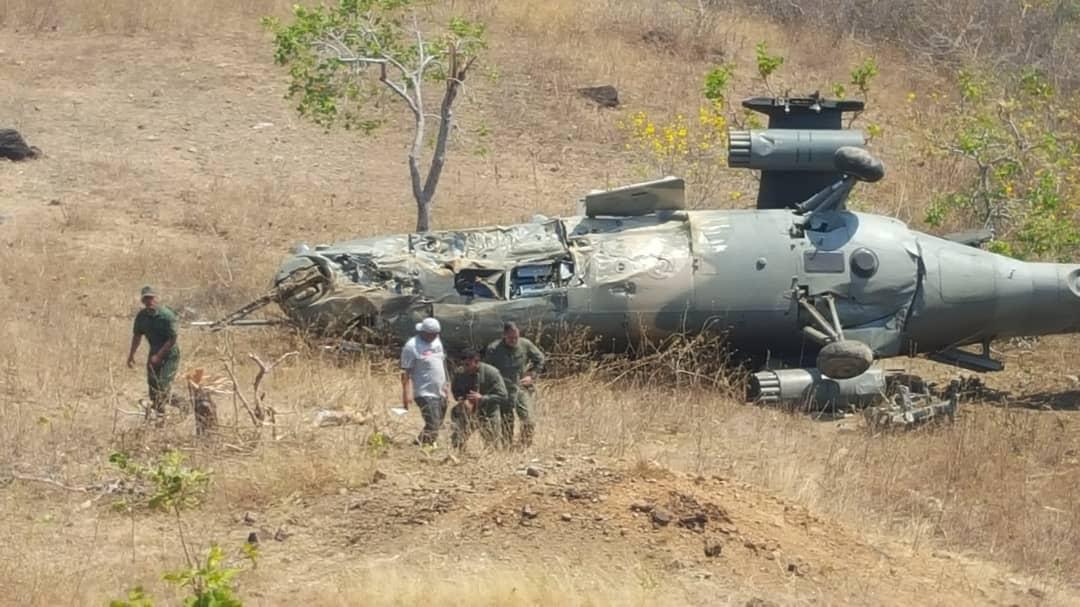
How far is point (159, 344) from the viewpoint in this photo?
A: 46.0 ft

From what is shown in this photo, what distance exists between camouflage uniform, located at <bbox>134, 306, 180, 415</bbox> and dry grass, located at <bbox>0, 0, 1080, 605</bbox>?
1.29 ft

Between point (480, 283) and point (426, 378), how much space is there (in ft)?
9.68

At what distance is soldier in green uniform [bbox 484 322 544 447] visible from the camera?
13250 mm

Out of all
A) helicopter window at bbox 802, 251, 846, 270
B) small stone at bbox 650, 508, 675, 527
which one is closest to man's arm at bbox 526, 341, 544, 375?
small stone at bbox 650, 508, 675, 527

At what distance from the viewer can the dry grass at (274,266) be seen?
39.0 ft

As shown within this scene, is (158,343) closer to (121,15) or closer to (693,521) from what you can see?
(693,521)

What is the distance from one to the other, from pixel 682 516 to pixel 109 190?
13.7 m

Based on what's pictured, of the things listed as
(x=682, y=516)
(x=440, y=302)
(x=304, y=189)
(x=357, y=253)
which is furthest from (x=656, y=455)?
(x=304, y=189)

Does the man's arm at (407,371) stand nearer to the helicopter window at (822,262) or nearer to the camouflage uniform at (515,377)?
the camouflage uniform at (515,377)

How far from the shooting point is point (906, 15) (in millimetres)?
30875

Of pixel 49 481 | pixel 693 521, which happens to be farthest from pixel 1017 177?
pixel 49 481

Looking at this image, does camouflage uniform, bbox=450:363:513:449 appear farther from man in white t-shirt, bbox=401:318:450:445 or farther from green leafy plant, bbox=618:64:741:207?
green leafy plant, bbox=618:64:741:207

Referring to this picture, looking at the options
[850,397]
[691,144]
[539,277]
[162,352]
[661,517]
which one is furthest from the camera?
[691,144]

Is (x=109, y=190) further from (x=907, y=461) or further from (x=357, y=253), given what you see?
(x=907, y=461)
